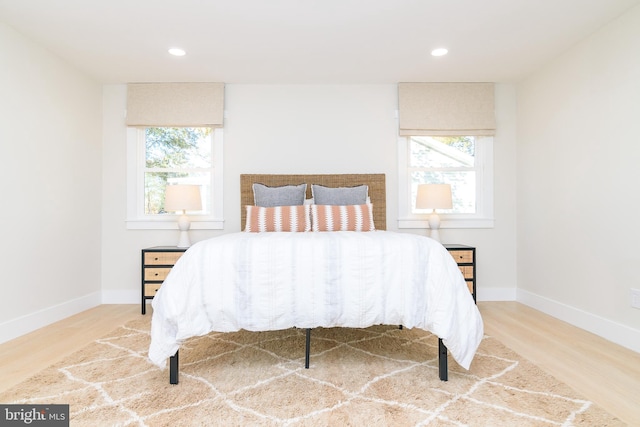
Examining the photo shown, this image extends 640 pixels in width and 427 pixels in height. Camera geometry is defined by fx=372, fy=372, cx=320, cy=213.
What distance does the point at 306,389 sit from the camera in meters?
1.92

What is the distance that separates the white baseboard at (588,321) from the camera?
2648 mm

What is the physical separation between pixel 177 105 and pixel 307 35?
5.91 feet

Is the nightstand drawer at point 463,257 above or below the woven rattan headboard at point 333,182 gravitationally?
below

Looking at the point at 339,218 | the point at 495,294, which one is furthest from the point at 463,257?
the point at 339,218

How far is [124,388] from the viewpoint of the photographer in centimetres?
194

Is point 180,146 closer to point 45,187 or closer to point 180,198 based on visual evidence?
point 180,198

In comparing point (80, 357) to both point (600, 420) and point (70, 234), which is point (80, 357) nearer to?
point (70, 234)

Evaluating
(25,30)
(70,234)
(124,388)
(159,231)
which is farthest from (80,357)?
(25,30)

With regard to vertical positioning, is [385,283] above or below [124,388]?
above

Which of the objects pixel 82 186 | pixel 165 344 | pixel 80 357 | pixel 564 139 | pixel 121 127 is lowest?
pixel 80 357

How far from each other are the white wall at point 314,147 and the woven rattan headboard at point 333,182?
0.33 feet

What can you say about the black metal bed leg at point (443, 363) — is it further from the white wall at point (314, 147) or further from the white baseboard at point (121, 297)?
the white baseboard at point (121, 297)

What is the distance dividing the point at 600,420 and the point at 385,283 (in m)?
1.09
